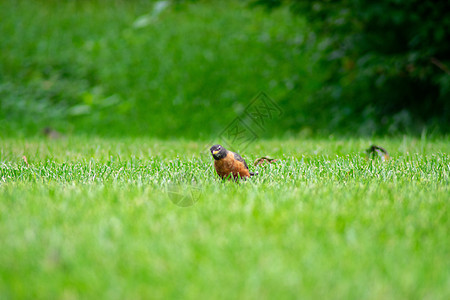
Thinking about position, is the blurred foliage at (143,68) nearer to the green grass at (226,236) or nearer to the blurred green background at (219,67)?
the blurred green background at (219,67)

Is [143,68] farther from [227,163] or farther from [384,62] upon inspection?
[227,163]

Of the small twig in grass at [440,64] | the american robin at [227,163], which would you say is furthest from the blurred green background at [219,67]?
the american robin at [227,163]

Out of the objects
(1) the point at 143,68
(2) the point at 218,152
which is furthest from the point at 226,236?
(1) the point at 143,68

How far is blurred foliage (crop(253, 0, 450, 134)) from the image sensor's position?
6.63 metres

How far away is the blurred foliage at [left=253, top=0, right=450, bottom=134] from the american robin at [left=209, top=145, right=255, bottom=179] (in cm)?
444

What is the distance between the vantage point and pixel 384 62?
6797mm

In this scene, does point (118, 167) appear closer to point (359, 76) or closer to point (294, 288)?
point (294, 288)


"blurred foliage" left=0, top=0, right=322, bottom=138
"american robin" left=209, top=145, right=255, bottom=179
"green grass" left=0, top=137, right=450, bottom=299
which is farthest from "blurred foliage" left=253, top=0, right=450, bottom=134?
"american robin" left=209, top=145, right=255, bottom=179

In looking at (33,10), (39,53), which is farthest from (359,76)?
(33,10)

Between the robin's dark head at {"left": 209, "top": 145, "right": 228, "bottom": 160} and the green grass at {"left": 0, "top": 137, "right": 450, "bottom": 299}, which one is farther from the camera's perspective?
the robin's dark head at {"left": 209, "top": 145, "right": 228, "bottom": 160}

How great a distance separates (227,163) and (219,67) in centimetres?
851

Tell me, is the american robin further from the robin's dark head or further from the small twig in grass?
the small twig in grass

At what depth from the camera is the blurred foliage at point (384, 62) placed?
6.63 m

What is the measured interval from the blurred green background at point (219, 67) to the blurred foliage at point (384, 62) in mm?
24
